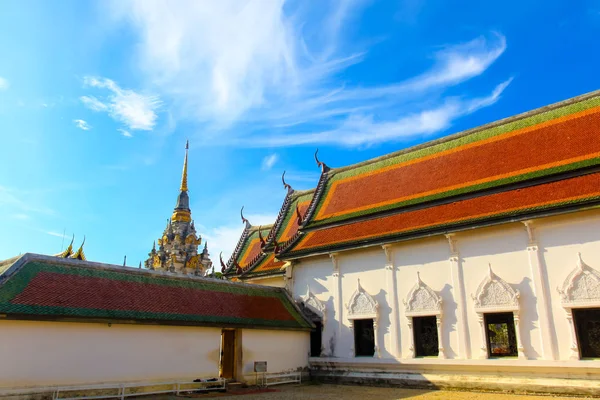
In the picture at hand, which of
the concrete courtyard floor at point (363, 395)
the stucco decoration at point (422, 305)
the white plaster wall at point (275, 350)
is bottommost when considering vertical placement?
the concrete courtyard floor at point (363, 395)

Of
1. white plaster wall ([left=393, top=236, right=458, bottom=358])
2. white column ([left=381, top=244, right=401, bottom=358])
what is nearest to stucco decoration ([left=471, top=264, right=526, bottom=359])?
white plaster wall ([left=393, top=236, right=458, bottom=358])

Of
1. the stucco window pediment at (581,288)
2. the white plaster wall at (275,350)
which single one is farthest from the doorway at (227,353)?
the stucco window pediment at (581,288)

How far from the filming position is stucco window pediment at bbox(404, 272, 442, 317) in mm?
12906

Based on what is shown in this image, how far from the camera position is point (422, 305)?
13.2 m

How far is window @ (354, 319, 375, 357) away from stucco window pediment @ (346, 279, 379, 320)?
321 millimetres

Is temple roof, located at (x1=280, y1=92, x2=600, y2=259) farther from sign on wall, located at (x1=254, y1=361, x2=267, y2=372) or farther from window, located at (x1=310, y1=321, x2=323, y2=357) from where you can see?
sign on wall, located at (x1=254, y1=361, x2=267, y2=372)

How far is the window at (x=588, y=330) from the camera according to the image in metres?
10.5

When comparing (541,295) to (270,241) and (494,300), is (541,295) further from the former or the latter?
(270,241)

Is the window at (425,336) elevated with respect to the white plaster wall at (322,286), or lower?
lower

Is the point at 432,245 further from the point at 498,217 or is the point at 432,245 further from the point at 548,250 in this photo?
the point at 548,250

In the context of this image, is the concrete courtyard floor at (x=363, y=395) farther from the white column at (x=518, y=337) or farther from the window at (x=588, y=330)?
the window at (x=588, y=330)

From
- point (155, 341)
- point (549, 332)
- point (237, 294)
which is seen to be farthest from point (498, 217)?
point (155, 341)

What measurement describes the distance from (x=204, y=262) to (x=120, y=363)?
108 ft

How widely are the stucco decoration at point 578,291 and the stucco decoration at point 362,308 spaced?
17.0 ft
